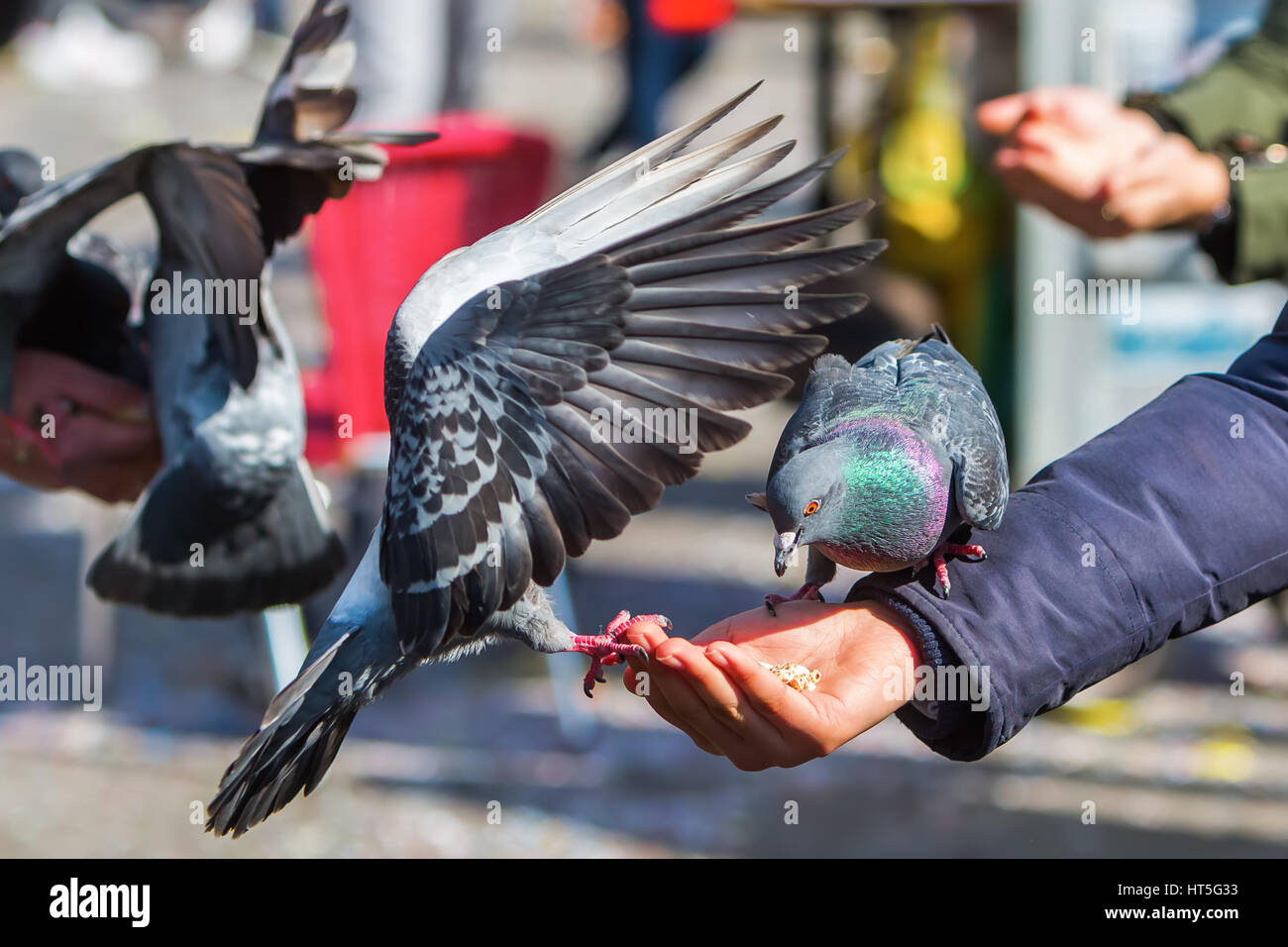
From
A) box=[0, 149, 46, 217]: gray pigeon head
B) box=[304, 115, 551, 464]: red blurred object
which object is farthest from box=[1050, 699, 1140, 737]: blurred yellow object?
box=[0, 149, 46, 217]: gray pigeon head

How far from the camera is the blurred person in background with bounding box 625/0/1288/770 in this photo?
5.22 ft

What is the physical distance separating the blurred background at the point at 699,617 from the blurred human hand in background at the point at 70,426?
1.55 meters

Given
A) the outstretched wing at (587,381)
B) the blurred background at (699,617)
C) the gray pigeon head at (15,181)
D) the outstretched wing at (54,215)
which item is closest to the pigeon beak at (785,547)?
the outstretched wing at (587,381)

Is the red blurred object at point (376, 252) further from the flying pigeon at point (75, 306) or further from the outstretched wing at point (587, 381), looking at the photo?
the outstretched wing at point (587, 381)

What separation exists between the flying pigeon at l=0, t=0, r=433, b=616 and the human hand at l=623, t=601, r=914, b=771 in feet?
3.14

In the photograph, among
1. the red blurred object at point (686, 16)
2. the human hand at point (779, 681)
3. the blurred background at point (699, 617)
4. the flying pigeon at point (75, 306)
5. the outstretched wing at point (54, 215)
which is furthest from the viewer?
the red blurred object at point (686, 16)

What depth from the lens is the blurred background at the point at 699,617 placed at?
156 inches

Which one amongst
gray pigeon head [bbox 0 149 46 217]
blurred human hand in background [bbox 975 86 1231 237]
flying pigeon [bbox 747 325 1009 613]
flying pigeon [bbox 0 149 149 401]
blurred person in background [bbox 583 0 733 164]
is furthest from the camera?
blurred person in background [bbox 583 0 733 164]

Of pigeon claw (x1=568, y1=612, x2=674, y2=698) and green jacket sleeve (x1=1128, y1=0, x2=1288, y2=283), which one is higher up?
green jacket sleeve (x1=1128, y1=0, x2=1288, y2=283)

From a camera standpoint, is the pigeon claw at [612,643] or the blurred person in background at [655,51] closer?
the pigeon claw at [612,643]

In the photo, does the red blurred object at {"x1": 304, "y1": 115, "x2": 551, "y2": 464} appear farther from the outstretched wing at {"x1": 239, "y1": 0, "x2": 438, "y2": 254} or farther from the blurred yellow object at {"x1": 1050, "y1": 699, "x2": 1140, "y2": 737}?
the blurred yellow object at {"x1": 1050, "y1": 699, "x2": 1140, "y2": 737}

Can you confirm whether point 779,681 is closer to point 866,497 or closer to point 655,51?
point 866,497

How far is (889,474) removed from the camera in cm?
165

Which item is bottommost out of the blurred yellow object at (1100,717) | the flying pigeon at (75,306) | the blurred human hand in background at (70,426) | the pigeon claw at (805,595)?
the blurred yellow object at (1100,717)
